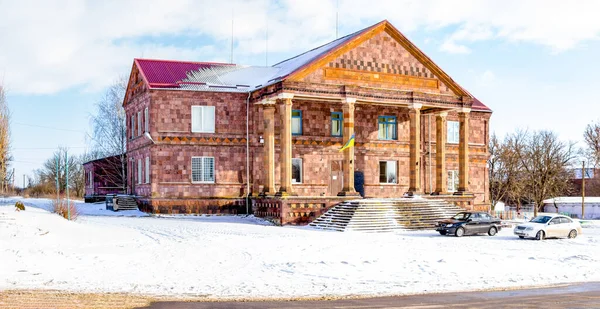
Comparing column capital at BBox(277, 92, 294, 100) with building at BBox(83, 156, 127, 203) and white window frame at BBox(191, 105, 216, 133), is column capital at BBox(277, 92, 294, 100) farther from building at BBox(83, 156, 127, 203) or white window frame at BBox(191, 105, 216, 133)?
building at BBox(83, 156, 127, 203)

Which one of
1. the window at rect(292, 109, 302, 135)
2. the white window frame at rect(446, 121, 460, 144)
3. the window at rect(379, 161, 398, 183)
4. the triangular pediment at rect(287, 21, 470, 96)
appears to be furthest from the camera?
the white window frame at rect(446, 121, 460, 144)

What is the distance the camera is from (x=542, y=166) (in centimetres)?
7100

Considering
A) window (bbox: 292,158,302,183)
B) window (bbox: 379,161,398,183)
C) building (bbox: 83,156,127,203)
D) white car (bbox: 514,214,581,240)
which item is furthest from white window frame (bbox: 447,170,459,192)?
building (bbox: 83,156,127,203)

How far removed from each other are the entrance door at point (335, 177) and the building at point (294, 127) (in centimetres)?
7

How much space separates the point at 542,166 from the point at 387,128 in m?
32.7

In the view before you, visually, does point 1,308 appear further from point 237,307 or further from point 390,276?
point 390,276

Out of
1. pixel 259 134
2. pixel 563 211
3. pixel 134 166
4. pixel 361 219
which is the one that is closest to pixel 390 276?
pixel 361 219

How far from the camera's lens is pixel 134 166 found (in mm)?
45906

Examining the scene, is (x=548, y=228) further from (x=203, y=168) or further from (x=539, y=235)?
(x=203, y=168)

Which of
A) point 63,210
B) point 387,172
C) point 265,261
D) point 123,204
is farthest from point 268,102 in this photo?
point 265,261

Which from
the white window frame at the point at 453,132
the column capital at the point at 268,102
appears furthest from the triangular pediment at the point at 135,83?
the white window frame at the point at 453,132

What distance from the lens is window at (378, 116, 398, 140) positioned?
4544cm

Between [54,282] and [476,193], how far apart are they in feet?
125

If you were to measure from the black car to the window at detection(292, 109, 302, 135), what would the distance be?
12504 millimetres
